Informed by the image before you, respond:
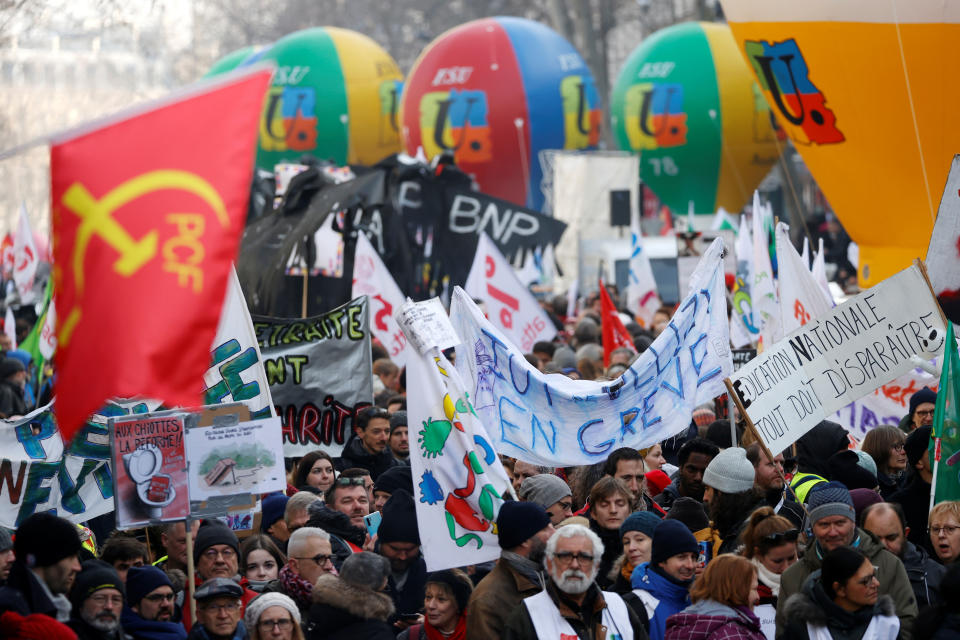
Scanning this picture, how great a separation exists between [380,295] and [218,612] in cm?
786

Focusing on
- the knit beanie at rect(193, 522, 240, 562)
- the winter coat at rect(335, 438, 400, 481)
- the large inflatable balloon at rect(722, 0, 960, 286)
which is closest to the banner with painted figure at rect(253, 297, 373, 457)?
the winter coat at rect(335, 438, 400, 481)

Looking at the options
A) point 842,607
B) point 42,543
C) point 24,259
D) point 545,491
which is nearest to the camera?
point 42,543

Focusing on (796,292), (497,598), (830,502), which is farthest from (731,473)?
(796,292)

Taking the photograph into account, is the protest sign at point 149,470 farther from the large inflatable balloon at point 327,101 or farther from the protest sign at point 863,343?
the large inflatable balloon at point 327,101

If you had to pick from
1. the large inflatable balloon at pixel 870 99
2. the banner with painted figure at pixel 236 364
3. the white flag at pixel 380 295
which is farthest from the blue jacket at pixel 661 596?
the large inflatable balloon at pixel 870 99

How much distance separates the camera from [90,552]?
23.1 feet

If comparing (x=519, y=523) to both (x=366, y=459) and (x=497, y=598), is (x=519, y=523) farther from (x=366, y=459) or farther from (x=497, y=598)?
(x=366, y=459)

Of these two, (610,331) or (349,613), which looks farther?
(610,331)

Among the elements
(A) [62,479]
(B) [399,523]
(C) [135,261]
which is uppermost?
(C) [135,261]

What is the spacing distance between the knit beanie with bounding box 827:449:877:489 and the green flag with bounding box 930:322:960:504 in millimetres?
579

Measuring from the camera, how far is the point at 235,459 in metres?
6.70

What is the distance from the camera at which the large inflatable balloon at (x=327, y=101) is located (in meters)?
30.8

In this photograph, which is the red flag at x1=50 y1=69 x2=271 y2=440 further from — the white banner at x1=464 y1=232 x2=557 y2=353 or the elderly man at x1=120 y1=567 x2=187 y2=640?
the white banner at x1=464 y1=232 x2=557 y2=353

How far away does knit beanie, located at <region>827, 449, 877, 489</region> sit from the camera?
25.6ft
